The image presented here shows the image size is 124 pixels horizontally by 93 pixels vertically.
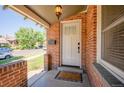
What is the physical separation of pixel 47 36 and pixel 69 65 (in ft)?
5.95

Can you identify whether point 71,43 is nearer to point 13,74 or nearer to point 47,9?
point 47,9

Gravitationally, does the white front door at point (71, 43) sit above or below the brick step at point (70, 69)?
above


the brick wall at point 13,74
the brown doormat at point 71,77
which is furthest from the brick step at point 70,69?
the brick wall at point 13,74

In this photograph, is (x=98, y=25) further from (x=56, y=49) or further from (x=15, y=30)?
(x=15, y=30)

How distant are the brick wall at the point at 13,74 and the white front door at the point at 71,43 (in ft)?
11.0

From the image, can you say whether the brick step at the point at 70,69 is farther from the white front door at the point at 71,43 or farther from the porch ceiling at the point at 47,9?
the porch ceiling at the point at 47,9

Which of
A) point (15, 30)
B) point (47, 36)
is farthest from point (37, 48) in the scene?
point (47, 36)

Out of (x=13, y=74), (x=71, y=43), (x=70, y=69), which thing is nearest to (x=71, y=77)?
(x=70, y=69)

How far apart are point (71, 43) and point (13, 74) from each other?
389 centimetres

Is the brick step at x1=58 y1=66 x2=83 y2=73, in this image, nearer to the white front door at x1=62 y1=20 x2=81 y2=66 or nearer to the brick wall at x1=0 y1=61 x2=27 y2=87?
the white front door at x1=62 y1=20 x2=81 y2=66

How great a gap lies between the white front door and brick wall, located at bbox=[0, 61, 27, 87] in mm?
3351

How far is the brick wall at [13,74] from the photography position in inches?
93.9

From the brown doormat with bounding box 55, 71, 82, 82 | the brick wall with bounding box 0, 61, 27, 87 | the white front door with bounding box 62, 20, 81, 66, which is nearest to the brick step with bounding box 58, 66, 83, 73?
the brown doormat with bounding box 55, 71, 82, 82

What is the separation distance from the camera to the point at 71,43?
629 centimetres
